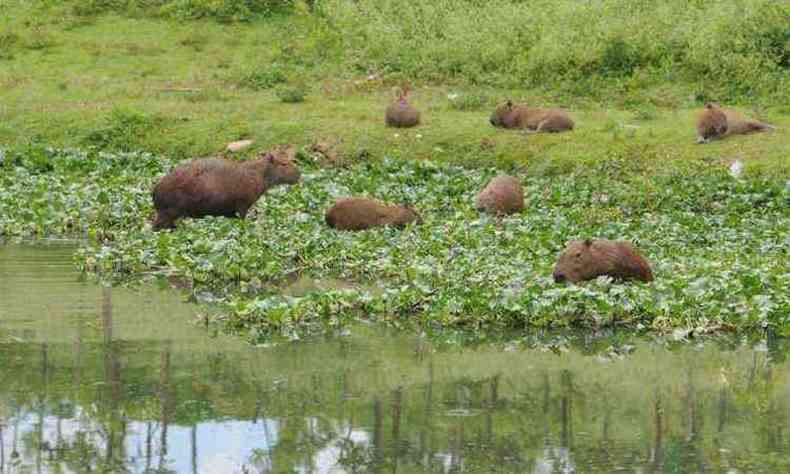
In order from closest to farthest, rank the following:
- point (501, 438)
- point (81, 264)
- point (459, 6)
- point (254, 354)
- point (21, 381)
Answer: point (501, 438), point (21, 381), point (254, 354), point (81, 264), point (459, 6)

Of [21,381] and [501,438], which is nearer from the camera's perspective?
[501,438]

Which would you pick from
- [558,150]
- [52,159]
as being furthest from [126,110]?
[558,150]

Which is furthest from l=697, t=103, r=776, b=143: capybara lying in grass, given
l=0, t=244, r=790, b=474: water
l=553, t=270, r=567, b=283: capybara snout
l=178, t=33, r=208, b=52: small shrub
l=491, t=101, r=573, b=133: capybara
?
l=178, t=33, r=208, b=52: small shrub

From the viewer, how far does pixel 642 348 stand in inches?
434

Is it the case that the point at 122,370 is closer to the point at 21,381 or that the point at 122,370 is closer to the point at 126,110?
the point at 21,381

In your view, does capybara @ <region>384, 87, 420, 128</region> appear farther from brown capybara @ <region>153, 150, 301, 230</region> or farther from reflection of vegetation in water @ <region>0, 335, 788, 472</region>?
reflection of vegetation in water @ <region>0, 335, 788, 472</region>

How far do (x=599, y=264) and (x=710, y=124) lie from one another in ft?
27.2

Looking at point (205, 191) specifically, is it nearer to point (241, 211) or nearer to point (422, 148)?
point (241, 211)

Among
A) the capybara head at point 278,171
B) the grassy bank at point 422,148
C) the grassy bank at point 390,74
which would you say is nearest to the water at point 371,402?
the grassy bank at point 422,148

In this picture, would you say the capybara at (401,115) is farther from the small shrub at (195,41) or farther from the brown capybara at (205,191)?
the small shrub at (195,41)

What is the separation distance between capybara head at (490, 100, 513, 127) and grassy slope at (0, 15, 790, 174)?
16cm

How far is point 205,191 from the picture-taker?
16.9 metres

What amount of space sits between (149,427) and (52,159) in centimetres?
1318

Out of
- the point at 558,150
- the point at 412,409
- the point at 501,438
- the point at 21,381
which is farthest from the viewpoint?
the point at 558,150
